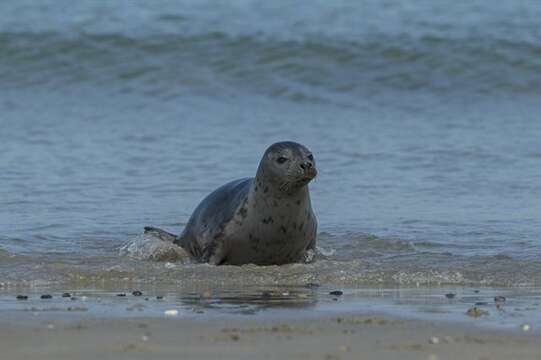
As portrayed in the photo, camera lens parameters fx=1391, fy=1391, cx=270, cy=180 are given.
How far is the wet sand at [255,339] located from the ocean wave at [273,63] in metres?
11.7

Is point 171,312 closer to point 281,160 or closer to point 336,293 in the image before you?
point 336,293

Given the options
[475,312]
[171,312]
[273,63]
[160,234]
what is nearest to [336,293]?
[475,312]

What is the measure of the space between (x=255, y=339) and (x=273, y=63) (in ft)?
45.9

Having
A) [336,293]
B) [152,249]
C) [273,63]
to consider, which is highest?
[273,63]

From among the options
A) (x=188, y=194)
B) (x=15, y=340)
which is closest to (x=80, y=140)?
(x=188, y=194)

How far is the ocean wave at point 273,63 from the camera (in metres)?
17.9

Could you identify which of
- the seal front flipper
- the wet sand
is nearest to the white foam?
the seal front flipper

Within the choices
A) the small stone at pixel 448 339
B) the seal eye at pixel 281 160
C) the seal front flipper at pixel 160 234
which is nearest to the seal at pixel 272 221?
the seal eye at pixel 281 160

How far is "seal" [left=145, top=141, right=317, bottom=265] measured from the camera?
816 cm

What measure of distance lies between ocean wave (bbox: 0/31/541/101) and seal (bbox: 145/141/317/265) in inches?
351

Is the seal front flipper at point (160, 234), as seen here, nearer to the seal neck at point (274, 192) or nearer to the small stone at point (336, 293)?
the seal neck at point (274, 192)

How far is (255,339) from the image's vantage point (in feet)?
17.3

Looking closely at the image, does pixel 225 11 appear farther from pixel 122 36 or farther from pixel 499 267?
pixel 499 267

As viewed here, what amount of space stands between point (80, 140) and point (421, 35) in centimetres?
786
